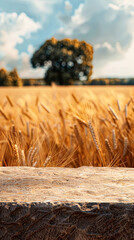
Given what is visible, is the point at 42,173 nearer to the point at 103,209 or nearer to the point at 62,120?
the point at 103,209

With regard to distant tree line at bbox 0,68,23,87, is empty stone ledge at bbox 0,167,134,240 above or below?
below

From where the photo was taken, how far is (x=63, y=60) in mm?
24984

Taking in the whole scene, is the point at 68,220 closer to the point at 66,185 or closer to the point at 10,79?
the point at 66,185

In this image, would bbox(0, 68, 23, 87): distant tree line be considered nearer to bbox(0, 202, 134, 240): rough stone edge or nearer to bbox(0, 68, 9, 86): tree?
bbox(0, 68, 9, 86): tree

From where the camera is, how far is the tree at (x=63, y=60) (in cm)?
2461

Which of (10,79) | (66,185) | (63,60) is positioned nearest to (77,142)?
(66,185)

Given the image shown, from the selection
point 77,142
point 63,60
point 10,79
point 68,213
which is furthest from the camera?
point 10,79

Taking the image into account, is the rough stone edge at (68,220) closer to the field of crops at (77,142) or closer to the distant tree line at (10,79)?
the field of crops at (77,142)

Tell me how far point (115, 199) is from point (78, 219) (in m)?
0.11

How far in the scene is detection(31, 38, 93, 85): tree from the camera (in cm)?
2461

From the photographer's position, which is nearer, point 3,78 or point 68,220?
point 68,220

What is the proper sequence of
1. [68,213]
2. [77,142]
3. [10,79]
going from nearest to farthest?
[68,213] < [77,142] < [10,79]

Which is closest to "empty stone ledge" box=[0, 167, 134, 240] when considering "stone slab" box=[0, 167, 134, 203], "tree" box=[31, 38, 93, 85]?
"stone slab" box=[0, 167, 134, 203]

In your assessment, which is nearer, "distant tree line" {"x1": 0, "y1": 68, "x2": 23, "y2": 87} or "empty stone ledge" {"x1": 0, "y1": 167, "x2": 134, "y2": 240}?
"empty stone ledge" {"x1": 0, "y1": 167, "x2": 134, "y2": 240}
